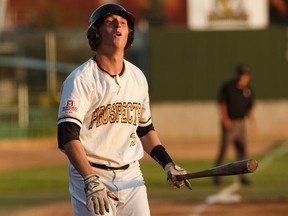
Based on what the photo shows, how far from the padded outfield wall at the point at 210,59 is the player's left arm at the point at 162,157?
3111 cm

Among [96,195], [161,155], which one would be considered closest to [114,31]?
[161,155]

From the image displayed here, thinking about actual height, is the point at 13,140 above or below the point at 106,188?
below

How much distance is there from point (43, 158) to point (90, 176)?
75.0 ft

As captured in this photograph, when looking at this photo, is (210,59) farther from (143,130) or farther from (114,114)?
(114,114)

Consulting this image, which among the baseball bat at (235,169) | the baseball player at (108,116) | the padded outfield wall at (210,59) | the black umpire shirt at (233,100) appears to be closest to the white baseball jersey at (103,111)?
the baseball player at (108,116)

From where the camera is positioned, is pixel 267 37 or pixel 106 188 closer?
pixel 106 188

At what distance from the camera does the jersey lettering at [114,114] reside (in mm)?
7199

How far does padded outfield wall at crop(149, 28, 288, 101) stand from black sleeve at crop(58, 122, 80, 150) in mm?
31890

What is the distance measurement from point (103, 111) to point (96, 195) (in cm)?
72

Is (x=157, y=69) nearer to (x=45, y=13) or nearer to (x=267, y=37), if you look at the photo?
(x=267, y=37)

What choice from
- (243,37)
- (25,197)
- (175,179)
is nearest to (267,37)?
(243,37)

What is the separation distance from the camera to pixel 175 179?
24.3 ft

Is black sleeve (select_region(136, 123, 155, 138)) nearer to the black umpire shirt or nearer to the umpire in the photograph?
the umpire

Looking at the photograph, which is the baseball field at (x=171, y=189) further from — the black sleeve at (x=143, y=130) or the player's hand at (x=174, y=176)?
the player's hand at (x=174, y=176)
